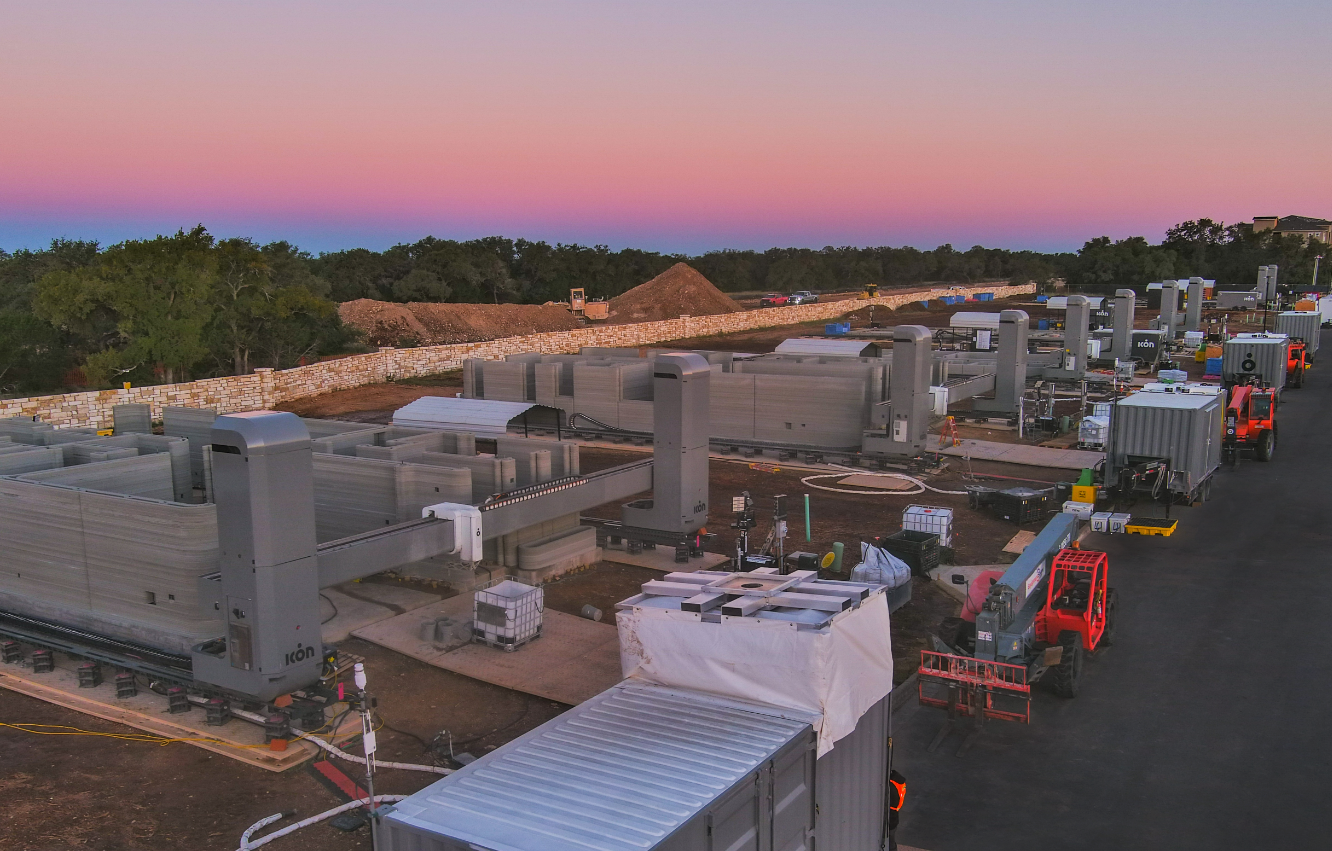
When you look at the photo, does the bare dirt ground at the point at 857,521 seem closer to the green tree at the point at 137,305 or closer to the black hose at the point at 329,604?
the black hose at the point at 329,604

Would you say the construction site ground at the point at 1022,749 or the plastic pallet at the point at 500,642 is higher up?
the plastic pallet at the point at 500,642

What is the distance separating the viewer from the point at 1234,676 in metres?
15.2

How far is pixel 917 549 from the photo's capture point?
19.6 metres

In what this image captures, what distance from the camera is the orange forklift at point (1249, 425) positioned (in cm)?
3122

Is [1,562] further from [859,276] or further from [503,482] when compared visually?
[859,276]

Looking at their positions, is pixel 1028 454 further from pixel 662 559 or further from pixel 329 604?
pixel 329 604

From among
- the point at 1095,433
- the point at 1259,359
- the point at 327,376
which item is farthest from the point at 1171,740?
the point at 327,376

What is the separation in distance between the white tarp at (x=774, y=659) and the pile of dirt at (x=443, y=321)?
2290 inches

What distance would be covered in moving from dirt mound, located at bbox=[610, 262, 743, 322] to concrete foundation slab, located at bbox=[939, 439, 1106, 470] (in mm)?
60862

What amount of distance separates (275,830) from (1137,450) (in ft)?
68.4

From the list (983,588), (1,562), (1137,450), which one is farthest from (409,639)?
(1137,450)

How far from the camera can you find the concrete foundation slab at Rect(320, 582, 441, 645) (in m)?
16.8

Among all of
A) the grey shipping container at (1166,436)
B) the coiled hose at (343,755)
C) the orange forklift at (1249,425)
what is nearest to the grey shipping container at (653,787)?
the coiled hose at (343,755)

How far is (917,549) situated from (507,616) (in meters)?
8.14
